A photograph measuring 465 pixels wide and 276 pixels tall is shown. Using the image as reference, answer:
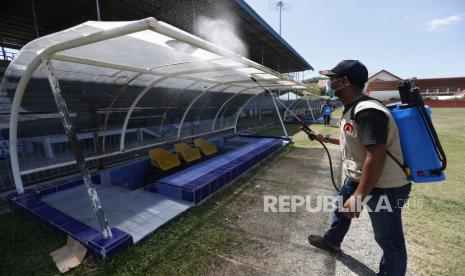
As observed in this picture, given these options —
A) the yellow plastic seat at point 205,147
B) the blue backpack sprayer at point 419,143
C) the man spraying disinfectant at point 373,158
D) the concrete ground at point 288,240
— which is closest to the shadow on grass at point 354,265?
the concrete ground at point 288,240

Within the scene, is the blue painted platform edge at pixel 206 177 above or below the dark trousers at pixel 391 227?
below

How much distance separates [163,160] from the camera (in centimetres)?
706

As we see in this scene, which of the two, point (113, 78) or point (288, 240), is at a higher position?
point (113, 78)

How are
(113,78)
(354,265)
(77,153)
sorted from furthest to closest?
(113,78)
(77,153)
(354,265)

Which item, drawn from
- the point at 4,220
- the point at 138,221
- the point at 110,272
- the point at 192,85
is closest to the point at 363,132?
the point at 110,272

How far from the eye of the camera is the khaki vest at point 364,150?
1905mm

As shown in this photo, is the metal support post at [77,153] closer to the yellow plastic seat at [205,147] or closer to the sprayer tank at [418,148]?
the sprayer tank at [418,148]

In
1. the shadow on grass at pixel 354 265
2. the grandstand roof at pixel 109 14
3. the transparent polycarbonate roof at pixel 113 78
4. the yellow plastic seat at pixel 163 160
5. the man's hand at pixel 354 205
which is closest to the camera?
the man's hand at pixel 354 205

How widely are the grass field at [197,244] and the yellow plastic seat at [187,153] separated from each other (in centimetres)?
350

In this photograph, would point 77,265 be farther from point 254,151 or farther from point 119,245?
point 254,151

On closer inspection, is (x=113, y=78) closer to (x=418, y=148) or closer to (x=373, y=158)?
(x=373, y=158)

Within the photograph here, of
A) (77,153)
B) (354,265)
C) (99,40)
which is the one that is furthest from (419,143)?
(77,153)

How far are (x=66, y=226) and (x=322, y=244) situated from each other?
12.7 ft

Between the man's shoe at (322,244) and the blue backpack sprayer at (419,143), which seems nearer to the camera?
the blue backpack sprayer at (419,143)
